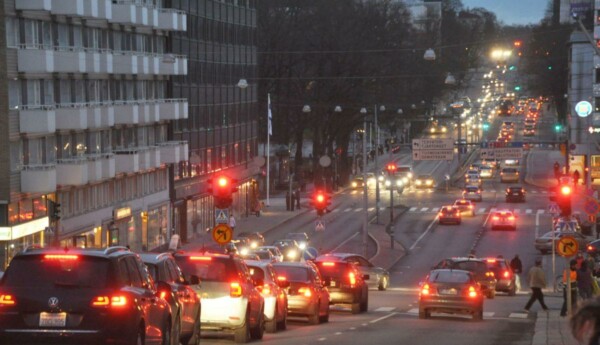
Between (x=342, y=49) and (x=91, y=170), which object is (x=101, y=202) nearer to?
(x=91, y=170)

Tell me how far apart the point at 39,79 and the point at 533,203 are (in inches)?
2119

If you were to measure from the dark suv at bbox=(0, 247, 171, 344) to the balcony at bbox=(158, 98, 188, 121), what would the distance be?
56.5m

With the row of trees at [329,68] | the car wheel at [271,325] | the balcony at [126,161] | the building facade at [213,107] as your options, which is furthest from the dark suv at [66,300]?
the row of trees at [329,68]

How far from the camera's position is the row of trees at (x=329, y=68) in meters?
112

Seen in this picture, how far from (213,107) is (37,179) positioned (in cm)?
3270

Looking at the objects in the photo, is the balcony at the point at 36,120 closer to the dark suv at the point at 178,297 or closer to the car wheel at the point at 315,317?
the car wheel at the point at 315,317

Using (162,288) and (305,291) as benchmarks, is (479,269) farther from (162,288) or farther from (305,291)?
(162,288)

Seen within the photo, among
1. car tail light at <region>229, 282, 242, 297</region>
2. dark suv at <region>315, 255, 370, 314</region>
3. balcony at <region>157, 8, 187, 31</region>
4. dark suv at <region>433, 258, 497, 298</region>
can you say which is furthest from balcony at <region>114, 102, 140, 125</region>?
car tail light at <region>229, 282, 242, 297</region>

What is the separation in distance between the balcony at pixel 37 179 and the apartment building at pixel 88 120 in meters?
0.04

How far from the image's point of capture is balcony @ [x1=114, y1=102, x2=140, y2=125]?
217ft

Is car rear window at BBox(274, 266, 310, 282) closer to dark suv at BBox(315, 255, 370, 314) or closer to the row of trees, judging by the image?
dark suv at BBox(315, 255, 370, 314)

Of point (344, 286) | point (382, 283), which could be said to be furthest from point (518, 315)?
point (382, 283)

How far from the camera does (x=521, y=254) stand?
71.1 m

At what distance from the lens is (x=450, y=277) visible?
34250 millimetres
